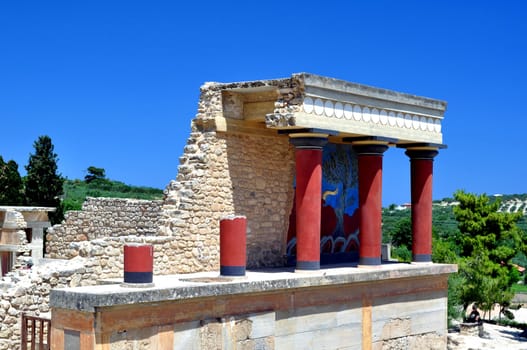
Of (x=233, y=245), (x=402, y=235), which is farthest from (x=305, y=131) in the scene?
(x=402, y=235)

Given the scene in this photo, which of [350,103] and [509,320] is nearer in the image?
[350,103]

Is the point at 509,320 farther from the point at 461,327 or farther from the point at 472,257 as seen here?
the point at 461,327

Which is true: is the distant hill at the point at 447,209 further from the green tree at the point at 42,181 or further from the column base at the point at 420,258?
the column base at the point at 420,258

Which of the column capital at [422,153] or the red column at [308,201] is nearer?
the red column at [308,201]

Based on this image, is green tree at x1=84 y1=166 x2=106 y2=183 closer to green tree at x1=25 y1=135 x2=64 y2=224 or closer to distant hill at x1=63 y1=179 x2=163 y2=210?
distant hill at x1=63 y1=179 x2=163 y2=210

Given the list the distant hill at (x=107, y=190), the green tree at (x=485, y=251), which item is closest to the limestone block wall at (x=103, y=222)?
the green tree at (x=485, y=251)

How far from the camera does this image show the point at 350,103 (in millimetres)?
13812

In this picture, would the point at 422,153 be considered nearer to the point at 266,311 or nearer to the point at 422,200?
the point at 422,200

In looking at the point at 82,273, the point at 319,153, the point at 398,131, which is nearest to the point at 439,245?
the point at 398,131

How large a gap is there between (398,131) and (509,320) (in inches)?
726

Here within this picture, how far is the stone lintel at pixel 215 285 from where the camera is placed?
29.9ft

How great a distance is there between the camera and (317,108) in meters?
13.1

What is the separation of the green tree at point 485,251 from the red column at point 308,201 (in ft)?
52.4

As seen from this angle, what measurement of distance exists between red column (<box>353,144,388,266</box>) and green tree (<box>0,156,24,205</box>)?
18.4 metres
